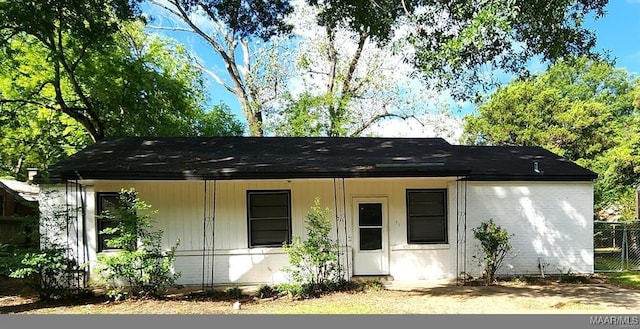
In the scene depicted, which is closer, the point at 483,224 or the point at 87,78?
the point at 483,224

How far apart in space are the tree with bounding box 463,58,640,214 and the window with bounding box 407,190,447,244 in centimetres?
1379

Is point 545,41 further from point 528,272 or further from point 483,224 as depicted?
point 528,272

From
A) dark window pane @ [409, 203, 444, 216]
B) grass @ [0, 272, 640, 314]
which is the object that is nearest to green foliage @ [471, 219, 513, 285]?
grass @ [0, 272, 640, 314]

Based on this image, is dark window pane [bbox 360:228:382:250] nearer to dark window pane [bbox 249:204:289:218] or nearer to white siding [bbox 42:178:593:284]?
white siding [bbox 42:178:593:284]

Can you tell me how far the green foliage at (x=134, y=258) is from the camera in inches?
316

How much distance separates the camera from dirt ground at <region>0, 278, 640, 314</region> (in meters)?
7.38

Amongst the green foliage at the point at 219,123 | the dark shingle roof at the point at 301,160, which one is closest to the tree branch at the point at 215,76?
the green foliage at the point at 219,123

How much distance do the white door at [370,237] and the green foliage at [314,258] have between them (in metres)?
1.02

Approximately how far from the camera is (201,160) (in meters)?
10.2

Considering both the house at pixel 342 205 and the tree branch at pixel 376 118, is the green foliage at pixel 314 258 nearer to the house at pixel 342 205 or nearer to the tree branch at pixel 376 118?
the house at pixel 342 205

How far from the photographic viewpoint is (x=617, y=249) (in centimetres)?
1458

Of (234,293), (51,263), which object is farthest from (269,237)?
(51,263)
